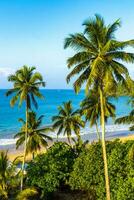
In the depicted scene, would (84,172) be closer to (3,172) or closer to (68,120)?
(3,172)

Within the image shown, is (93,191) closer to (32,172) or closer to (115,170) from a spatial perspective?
(115,170)

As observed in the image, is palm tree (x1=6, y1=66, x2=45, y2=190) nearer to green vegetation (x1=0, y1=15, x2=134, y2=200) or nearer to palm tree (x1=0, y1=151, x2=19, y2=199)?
green vegetation (x1=0, y1=15, x2=134, y2=200)

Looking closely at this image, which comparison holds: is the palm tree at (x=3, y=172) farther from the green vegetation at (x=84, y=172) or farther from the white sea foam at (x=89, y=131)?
the white sea foam at (x=89, y=131)

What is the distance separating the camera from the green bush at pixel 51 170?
128ft

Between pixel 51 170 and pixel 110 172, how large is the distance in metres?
6.54

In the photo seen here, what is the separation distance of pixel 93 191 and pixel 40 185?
516 centimetres

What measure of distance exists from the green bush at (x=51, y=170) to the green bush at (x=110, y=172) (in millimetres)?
1252

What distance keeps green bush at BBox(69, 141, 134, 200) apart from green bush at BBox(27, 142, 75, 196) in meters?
1.25

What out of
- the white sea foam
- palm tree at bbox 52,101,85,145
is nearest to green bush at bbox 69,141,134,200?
palm tree at bbox 52,101,85,145

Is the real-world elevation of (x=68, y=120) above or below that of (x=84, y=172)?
above

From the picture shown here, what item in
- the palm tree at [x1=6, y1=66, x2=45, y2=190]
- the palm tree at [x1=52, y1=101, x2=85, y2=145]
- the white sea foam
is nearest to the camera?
the palm tree at [x1=6, y1=66, x2=45, y2=190]

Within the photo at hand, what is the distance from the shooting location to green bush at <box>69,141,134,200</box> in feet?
113

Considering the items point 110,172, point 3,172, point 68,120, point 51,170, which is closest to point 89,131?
point 68,120

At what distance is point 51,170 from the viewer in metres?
39.6
